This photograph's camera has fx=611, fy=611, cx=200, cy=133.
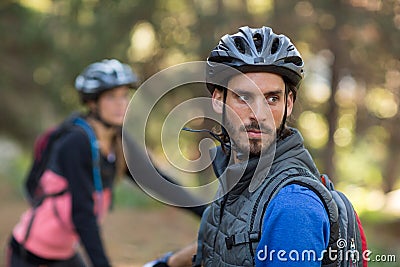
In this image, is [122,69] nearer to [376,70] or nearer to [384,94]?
[376,70]

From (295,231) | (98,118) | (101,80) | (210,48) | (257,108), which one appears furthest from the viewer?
(210,48)

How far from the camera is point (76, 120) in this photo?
482cm

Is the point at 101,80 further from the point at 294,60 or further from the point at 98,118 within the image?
the point at 294,60

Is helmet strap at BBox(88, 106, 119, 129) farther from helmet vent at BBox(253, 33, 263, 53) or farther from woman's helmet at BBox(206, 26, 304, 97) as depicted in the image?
helmet vent at BBox(253, 33, 263, 53)

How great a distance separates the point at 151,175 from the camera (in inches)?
180

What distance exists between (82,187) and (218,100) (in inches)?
74.1

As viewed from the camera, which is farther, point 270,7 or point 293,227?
point 270,7

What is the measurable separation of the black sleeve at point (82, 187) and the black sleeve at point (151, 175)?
0.39 metres

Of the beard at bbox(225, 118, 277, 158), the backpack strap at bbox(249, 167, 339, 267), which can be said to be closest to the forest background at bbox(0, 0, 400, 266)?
the beard at bbox(225, 118, 277, 158)

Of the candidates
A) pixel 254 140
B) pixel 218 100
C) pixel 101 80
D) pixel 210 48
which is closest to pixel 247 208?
pixel 254 140

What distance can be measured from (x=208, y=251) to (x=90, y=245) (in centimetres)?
172

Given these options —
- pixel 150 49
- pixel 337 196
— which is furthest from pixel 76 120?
pixel 150 49

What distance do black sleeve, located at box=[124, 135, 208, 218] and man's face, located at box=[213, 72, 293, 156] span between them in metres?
1.36

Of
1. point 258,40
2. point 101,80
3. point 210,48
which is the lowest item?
point 258,40
